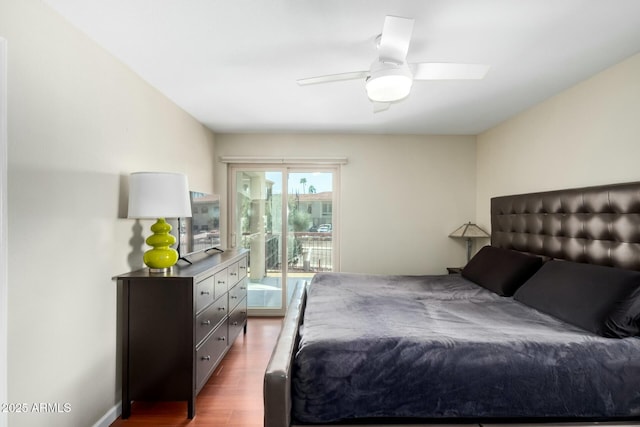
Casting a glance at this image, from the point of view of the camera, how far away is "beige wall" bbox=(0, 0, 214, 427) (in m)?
1.49

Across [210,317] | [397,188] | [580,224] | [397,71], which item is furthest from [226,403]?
[397,188]

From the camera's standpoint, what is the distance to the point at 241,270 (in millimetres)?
3564

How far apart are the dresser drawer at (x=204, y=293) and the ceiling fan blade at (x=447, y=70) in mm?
1925

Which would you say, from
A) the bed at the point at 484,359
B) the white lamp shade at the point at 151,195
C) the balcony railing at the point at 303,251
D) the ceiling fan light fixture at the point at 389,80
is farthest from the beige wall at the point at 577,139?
the white lamp shade at the point at 151,195

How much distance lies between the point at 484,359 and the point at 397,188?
2.87m

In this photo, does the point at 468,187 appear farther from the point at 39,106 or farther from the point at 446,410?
A: the point at 39,106

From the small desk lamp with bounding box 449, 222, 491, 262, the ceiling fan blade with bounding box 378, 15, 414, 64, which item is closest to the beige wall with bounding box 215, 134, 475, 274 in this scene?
the small desk lamp with bounding box 449, 222, 491, 262

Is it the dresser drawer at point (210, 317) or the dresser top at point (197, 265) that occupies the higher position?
→ the dresser top at point (197, 265)

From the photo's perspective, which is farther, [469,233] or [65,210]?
[469,233]

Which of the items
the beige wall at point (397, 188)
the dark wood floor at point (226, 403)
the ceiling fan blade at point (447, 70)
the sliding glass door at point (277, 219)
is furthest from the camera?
the sliding glass door at point (277, 219)

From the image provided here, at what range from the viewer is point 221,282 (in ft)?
9.27

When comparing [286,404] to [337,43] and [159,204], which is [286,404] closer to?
[159,204]

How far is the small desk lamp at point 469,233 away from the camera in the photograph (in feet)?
13.1

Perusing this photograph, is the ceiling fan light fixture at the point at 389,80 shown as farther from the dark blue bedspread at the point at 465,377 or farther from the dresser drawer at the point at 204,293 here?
the dresser drawer at the point at 204,293
